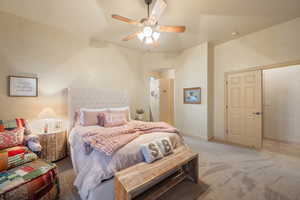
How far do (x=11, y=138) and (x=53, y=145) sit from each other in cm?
73

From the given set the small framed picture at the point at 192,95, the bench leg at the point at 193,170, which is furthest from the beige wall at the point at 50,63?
the bench leg at the point at 193,170

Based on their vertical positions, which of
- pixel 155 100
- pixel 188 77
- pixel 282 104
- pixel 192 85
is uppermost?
pixel 188 77

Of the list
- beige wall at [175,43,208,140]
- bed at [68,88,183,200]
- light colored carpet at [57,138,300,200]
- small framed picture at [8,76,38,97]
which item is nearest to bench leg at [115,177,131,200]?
bed at [68,88,183,200]

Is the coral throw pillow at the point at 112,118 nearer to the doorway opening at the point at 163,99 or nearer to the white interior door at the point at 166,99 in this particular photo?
the doorway opening at the point at 163,99

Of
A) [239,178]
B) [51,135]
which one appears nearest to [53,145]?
[51,135]

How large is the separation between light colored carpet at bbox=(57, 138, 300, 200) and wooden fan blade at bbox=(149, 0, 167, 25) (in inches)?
102

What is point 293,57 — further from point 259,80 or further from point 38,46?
point 38,46

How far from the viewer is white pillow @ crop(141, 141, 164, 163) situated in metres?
1.67

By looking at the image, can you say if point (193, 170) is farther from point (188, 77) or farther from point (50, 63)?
point (50, 63)

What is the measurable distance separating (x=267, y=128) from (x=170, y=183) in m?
4.33

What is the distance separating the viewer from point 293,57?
9.15 feet

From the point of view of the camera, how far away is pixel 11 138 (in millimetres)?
1940

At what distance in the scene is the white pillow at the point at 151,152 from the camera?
167cm

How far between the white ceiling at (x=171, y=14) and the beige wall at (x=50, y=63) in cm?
26
